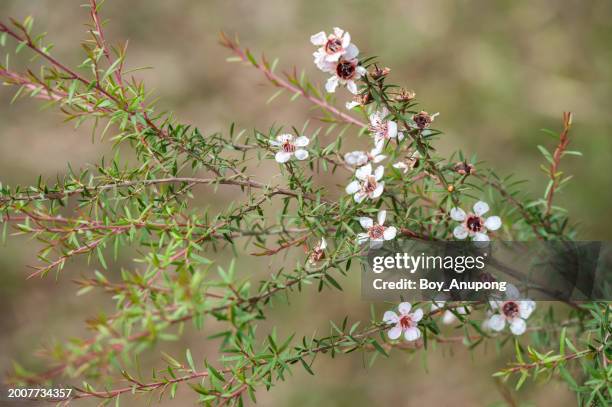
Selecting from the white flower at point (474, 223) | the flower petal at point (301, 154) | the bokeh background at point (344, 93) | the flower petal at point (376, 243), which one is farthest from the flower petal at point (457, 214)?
the bokeh background at point (344, 93)

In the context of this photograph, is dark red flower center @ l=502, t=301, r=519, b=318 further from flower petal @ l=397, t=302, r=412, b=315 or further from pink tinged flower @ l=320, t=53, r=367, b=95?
pink tinged flower @ l=320, t=53, r=367, b=95

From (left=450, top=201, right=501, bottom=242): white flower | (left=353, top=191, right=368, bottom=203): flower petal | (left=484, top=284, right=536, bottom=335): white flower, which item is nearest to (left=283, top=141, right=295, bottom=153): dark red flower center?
(left=353, top=191, right=368, bottom=203): flower petal

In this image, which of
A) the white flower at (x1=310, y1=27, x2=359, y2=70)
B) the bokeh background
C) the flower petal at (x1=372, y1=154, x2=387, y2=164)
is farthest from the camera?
the bokeh background

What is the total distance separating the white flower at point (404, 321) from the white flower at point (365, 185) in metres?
0.14

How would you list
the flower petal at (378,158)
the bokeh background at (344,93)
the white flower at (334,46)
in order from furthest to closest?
the bokeh background at (344,93) → the flower petal at (378,158) → the white flower at (334,46)

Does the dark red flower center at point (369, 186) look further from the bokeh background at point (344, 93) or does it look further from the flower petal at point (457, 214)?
the bokeh background at point (344, 93)

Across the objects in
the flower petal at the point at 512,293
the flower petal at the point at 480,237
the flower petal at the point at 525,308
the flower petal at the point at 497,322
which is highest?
the flower petal at the point at 480,237

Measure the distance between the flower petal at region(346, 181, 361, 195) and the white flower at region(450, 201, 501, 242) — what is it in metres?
0.13

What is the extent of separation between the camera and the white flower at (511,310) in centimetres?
77

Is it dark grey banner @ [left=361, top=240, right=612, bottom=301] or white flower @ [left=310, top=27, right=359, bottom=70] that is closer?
white flower @ [left=310, top=27, right=359, bottom=70]

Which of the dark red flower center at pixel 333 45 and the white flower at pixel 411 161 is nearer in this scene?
the dark red flower center at pixel 333 45

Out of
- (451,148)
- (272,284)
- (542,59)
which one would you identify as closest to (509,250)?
(272,284)

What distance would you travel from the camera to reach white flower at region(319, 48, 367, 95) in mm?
641

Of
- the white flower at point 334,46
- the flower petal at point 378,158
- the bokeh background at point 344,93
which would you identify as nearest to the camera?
the white flower at point 334,46
